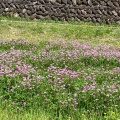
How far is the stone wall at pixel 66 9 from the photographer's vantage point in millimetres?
23812

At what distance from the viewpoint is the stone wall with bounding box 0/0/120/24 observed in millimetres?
23812

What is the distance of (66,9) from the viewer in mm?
24688

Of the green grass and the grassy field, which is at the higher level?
the grassy field

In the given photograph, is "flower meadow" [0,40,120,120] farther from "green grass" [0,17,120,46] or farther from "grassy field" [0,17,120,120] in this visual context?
"green grass" [0,17,120,46]

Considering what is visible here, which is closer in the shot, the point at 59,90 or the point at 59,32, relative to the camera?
the point at 59,90

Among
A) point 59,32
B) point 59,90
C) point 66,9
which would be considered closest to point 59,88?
point 59,90

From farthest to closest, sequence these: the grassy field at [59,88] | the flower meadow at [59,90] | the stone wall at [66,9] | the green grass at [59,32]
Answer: the stone wall at [66,9] → the green grass at [59,32] → the flower meadow at [59,90] → the grassy field at [59,88]

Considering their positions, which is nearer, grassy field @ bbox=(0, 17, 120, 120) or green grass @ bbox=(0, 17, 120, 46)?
grassy field @ bbox=(0, 17, 120, 120)

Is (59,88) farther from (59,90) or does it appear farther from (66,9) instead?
(66,9)

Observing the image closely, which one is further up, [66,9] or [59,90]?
[59,90]

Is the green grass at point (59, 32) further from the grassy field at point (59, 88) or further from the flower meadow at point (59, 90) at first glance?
the flower meadow at point (59, 90)

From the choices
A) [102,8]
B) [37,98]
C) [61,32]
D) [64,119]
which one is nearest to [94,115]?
[64,119]

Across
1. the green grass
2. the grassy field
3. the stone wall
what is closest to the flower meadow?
the grassy field

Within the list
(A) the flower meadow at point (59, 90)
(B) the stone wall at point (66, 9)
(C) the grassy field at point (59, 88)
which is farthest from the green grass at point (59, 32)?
(A) the flower meadow at point (59, 90)
